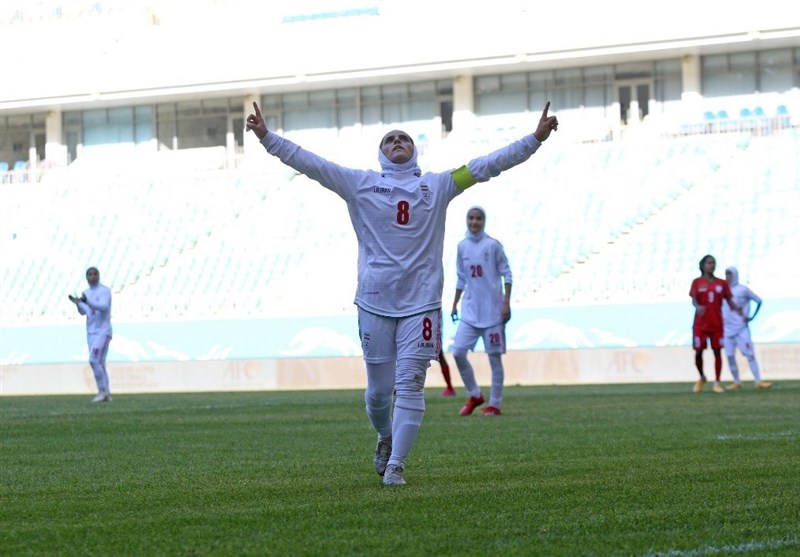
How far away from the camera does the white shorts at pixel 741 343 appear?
2611 cm

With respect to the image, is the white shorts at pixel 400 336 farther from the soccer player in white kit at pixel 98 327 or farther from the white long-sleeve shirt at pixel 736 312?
the white long-sleeve shirt at pixel 736 312

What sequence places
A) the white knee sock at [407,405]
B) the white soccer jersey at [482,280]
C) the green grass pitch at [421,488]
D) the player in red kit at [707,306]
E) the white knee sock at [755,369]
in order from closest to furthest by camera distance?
the green grass pitch at [421,488], the white knee sock at [407,405], the white soccer jersey at [482,280], the player in red kit at [707,306], the white knee sock at [755,369]

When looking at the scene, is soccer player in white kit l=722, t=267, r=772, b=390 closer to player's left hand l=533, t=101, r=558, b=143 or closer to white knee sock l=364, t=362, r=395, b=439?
player's left hand l=533, t=101, r=558, b=143

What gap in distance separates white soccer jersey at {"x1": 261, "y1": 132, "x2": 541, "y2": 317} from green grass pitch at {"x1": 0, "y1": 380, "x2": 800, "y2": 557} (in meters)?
1.08

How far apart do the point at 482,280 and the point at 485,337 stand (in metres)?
0.62

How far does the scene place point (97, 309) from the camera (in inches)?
970

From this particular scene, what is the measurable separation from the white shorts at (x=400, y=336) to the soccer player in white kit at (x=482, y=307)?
7.76m

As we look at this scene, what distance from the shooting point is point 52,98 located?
2095 inches

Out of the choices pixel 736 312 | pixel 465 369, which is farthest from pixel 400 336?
pixel 736 312

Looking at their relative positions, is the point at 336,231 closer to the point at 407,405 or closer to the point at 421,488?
the point at 407,405

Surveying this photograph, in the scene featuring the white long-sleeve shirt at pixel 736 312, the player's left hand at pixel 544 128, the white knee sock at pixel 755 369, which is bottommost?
the white knee sock at pixel 755 369

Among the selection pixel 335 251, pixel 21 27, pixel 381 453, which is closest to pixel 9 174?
pixel 21 27

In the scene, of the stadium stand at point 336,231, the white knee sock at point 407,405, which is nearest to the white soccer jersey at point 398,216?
the white knee sock at point 407,405

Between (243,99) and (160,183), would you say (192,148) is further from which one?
(160,183)
